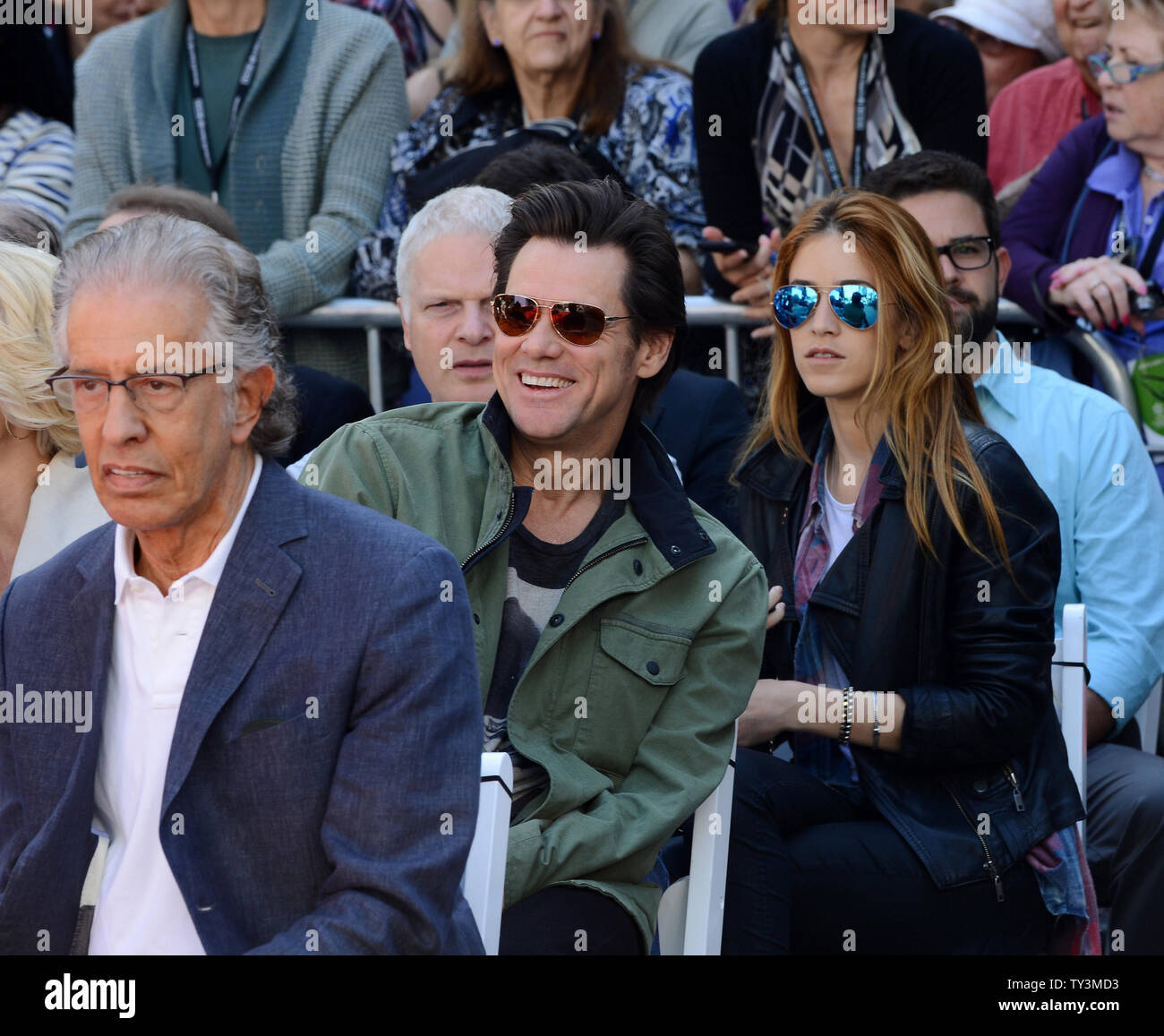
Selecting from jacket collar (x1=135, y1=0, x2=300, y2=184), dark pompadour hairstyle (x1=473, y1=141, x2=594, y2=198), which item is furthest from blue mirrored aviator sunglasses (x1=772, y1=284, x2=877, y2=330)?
jacket collar (x1=135, y1=0, x2=300, y2=184)

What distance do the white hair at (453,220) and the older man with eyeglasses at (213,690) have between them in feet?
6.07

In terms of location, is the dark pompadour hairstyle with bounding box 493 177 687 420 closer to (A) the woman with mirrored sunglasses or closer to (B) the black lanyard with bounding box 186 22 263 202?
(A) the woman with mirrored sunglasses

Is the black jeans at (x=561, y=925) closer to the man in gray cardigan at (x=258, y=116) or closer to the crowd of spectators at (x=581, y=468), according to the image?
the crowd of spectators at (x=581, y=468)

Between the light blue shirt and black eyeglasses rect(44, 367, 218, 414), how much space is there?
2.55 metres

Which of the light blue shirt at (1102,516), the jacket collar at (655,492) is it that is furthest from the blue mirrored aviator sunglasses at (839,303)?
the light blue shirt at (1102,516)

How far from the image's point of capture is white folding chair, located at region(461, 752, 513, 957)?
273 cm

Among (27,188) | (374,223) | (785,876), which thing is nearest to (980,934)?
(785,876)

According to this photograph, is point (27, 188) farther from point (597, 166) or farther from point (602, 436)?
point (602, 436)

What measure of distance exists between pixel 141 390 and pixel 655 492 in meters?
1.30

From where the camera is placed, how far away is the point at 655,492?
3430mm

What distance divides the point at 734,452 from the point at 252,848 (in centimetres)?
235

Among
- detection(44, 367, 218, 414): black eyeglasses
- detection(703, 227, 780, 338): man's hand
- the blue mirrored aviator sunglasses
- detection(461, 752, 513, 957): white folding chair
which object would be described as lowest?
detection(461, 752, 513, 957): white folding chair

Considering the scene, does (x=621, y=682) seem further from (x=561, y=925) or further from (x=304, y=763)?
(x=304, y=763)

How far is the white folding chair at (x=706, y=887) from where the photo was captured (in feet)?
10.6
